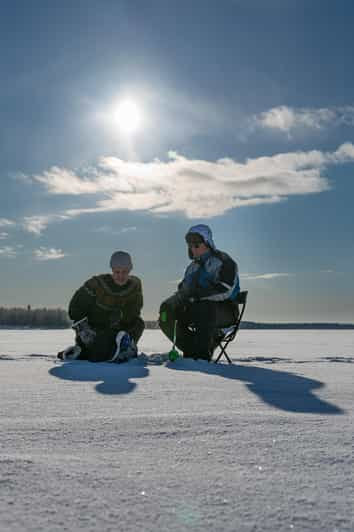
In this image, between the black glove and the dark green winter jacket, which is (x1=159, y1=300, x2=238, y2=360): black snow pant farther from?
the dark green winter jacket

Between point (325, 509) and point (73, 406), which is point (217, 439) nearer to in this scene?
point (325, 509)

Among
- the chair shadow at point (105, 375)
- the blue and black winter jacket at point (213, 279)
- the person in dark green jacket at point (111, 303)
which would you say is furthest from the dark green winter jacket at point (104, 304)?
the chair shadow at point (105, 375)

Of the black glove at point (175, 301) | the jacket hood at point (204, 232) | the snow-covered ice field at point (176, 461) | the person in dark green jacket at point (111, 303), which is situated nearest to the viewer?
the snow-covered ice field at point (176, 461)

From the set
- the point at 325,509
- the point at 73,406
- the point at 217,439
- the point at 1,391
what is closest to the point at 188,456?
the point at 217,439

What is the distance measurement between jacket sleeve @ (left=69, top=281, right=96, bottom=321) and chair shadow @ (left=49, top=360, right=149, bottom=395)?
1252 mm

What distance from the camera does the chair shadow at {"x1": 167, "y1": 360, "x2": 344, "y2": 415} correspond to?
85.4 inches

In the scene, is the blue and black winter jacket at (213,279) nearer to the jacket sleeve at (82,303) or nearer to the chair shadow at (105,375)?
the jacket sleeve at (82,303)

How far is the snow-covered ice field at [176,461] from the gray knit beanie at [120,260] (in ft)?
8.79

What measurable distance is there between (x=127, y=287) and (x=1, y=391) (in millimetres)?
2776

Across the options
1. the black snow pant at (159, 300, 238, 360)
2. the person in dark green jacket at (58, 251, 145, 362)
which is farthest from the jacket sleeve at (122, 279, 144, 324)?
the black snow pant at (159, 300, 238, 360)

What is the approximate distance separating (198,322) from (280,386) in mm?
1871

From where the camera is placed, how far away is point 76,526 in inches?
36.9

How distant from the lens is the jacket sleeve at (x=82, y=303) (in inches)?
205

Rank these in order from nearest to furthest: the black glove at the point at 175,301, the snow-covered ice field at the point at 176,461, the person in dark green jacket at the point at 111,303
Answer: the snow-covered ice field at the point at 176,461 → the black glove at the point at 175,301 → the person in dark green jacket at the point at 111,303
